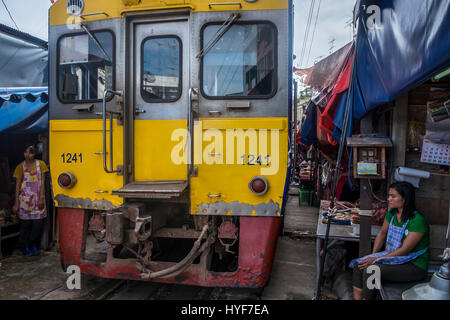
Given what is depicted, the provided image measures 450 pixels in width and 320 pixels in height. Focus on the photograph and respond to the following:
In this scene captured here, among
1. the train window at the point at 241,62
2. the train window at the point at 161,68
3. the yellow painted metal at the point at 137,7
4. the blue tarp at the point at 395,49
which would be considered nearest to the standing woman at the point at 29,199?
the yellow painted metal at the point at 137,7

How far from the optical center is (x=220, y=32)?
367 cm

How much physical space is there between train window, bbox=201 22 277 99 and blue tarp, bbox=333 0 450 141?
3.14 ft

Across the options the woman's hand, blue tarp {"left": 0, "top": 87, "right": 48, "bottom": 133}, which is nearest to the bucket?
the woman's hand

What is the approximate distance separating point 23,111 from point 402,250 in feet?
18.3

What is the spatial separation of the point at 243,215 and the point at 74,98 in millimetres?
2496

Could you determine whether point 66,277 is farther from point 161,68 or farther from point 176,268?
point 161,68

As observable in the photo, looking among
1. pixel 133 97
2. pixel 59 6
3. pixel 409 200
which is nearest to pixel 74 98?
pixel 133 97

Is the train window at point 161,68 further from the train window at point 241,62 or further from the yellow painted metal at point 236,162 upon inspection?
the yellow painted metal at point 236,162

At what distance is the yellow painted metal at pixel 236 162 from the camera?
3592 mm

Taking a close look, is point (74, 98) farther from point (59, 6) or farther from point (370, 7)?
point (370, 7)

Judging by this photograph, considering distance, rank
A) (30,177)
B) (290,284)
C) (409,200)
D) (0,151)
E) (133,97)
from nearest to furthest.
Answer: (409,200), (133,97), (290,284), (30,177), (0,151)

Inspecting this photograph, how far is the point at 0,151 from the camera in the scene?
21.2 ft

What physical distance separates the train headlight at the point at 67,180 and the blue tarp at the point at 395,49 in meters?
3.27

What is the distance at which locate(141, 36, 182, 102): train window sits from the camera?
387 cm
